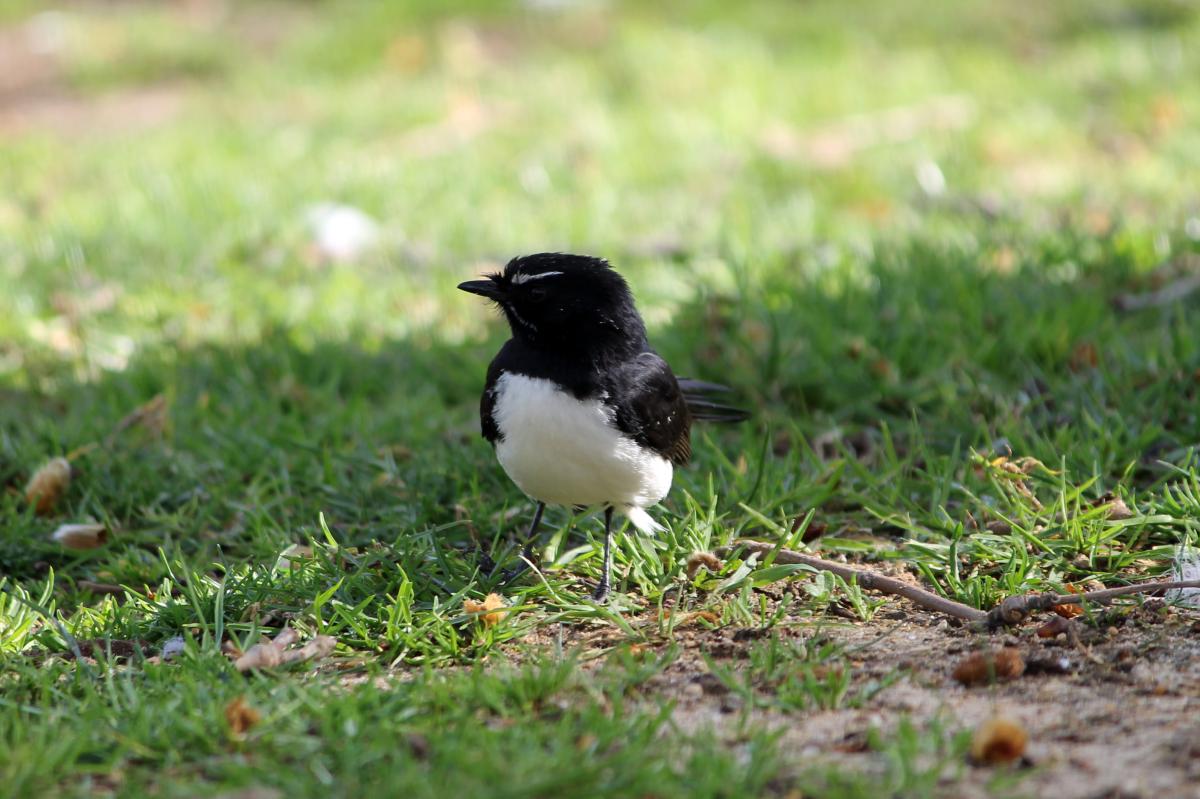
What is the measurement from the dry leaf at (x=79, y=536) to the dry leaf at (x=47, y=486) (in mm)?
215

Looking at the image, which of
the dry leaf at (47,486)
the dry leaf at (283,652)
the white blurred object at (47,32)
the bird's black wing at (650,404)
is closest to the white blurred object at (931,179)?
the bird's black wing at (650,404)

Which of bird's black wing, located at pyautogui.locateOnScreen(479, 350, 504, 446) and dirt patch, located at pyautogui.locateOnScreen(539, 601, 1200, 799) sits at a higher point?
bird's black wing, located at pyautogui.locateOnScreen(479, 350, 504, 446)

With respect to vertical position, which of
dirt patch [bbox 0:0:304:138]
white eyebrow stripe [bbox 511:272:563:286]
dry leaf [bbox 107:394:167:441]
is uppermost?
dirt patch [bbox 0:0:304:138]

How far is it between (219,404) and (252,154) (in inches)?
152

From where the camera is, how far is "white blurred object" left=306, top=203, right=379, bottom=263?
7145 mm

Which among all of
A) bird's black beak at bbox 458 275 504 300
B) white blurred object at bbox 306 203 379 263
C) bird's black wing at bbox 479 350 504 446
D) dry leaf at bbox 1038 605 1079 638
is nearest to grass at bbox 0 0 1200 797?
white blurred object at bbox 306 203 379 263

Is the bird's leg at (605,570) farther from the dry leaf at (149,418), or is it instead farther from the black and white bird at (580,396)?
the dry leaf at (149,418)

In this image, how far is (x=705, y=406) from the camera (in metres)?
4.71

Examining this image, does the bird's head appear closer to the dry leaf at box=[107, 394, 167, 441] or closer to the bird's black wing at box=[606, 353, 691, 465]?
the bird's black wing at box=[606, 353, 691, 465]

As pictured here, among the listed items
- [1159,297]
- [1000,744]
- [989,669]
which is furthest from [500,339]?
[1000,744]

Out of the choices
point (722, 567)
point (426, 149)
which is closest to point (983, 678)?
point (722, 567)

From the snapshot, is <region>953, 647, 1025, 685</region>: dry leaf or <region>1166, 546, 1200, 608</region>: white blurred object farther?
<region>1166, 546, 1200, 608</region>: white blurred object

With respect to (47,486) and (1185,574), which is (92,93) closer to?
(47,486)

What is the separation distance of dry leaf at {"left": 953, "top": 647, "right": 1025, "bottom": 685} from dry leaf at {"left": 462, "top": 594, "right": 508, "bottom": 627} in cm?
119
